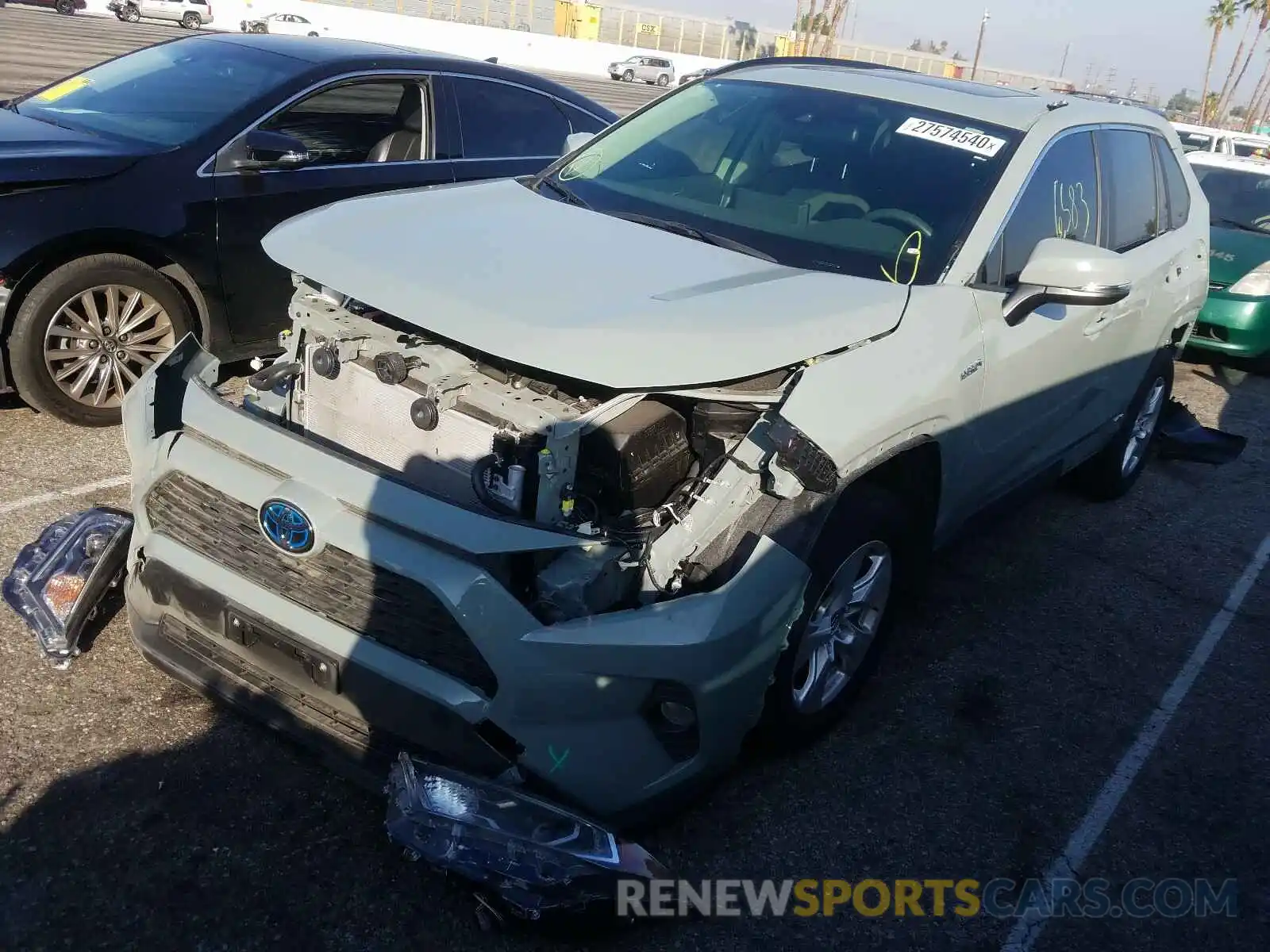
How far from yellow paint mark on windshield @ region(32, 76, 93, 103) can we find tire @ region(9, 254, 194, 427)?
1.54 m

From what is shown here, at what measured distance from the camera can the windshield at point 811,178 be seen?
135 inches

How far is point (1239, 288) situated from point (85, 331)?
27.2 feet

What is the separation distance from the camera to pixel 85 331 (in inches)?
184

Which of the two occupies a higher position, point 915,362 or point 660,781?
point 915,362

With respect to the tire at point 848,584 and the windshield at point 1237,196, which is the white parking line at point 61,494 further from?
the windshield at point 1237,196

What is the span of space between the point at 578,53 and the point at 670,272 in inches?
1867

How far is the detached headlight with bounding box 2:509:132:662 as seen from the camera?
3174 mm

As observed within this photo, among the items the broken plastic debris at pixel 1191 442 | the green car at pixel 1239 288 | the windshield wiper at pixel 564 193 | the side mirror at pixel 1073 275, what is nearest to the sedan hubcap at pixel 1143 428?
the broken plastic debris at pixel 1191 442

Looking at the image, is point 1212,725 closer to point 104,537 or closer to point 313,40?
point 104,537

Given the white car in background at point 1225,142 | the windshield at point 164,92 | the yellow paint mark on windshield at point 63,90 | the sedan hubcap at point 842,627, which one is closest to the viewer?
the sedan hubcap at point 842,627

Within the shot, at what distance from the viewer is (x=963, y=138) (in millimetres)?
3682

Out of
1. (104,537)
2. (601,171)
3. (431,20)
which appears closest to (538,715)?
(104,537)

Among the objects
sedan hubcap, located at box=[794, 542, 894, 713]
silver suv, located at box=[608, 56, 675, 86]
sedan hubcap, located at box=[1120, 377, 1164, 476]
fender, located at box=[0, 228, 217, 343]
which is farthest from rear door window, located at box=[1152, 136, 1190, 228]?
silver suv, located at box=[608, 56, 675, 86]

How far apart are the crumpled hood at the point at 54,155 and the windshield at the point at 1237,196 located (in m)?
8.71
